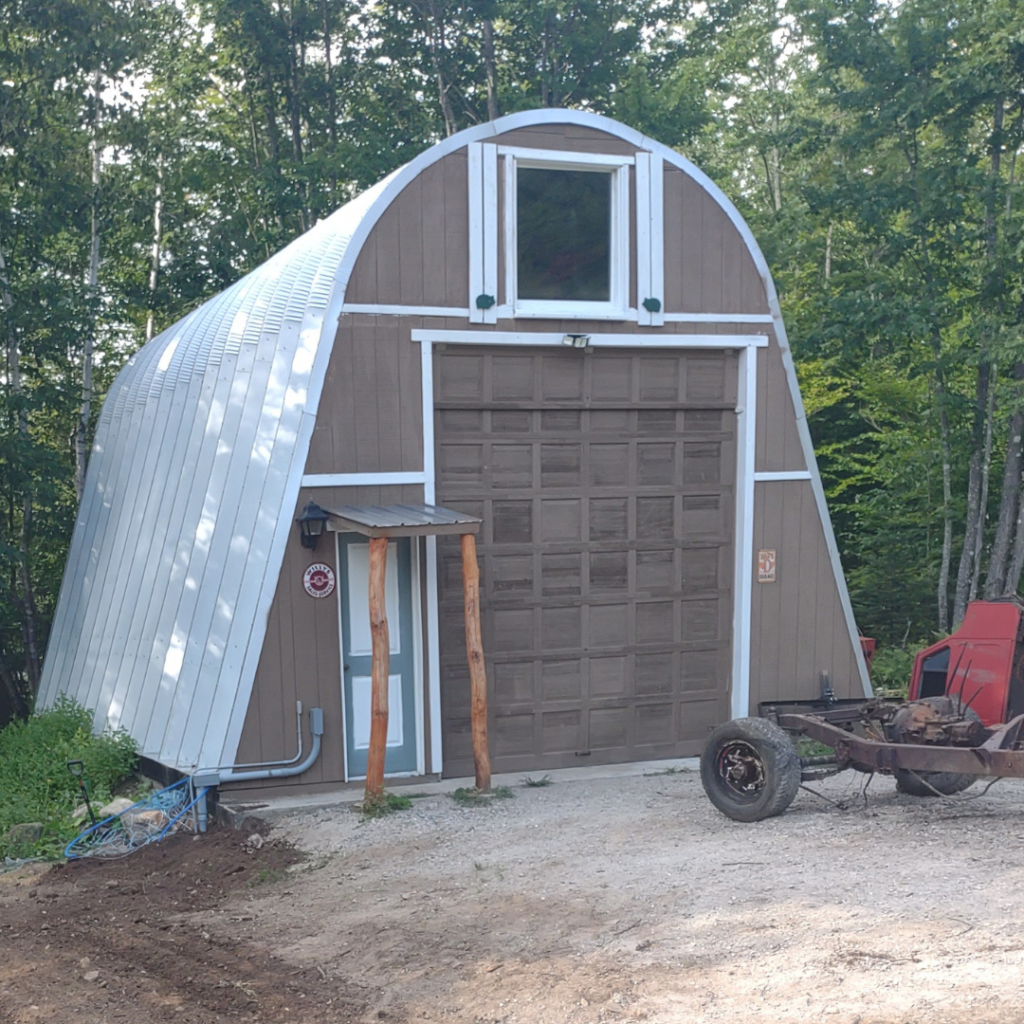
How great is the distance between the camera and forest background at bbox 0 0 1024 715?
13898mm

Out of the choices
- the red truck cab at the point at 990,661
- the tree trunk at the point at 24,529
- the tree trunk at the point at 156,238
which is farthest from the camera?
the tree trunk at the point at 156,238

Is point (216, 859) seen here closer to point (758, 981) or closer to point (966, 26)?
point (758, 981)

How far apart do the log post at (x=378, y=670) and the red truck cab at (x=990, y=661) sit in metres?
3.92

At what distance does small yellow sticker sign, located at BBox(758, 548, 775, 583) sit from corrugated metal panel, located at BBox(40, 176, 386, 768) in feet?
13.4

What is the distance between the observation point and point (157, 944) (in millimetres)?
6355

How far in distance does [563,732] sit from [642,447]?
8.14ft

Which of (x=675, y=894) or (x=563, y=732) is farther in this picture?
(x=563, y=732)

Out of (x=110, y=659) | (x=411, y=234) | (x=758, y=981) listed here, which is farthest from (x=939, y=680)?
(x=110, y=659)

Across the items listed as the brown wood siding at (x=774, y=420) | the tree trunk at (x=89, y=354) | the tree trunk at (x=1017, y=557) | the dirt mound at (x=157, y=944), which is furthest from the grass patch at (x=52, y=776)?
the tree trunk at (x=1017, y=557)

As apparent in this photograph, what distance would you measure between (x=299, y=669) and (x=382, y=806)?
1.26 m

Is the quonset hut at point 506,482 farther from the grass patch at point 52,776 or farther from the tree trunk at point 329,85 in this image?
the tree trunk at point 329,85

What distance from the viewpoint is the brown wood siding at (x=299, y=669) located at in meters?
8.98

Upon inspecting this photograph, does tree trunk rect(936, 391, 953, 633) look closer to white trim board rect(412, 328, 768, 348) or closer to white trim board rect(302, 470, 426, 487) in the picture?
white trim board rect(412, 328, 768, 348)

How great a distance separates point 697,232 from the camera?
1023cm
